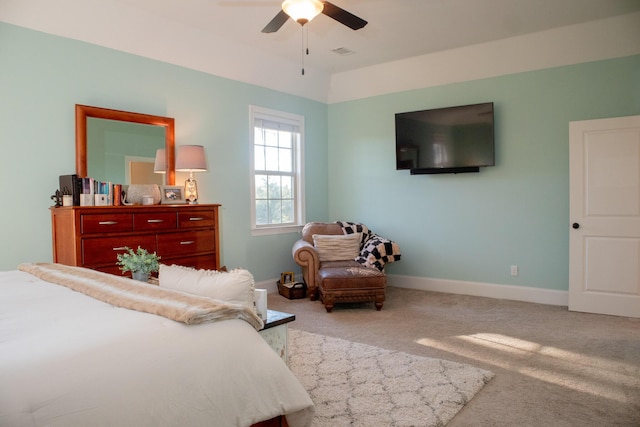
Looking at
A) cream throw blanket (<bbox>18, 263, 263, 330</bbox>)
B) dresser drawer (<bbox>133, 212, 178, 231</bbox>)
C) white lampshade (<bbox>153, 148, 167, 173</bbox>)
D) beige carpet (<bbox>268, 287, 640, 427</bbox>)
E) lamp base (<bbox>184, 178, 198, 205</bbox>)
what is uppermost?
white lampshade (<bbox>153, 148, 167, 173</bbox>)

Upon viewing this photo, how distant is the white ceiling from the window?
743 mm

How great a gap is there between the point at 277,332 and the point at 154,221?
206 cm

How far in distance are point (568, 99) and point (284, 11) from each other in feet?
10.7

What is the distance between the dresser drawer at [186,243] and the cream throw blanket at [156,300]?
165 cm

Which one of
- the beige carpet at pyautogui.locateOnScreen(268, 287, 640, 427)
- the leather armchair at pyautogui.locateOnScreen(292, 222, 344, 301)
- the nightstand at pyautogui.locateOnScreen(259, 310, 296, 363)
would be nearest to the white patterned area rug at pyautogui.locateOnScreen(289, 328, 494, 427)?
the beige carpet at pyautogui.locateOnScreen(268, 287, 640, 427)

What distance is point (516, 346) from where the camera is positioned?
→ 3.41 metres

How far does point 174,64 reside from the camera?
4.47 meters

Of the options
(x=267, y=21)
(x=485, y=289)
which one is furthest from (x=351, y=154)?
(x=485, y=289)

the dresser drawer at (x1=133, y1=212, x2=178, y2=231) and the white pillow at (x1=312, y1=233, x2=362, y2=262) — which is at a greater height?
the dresser drawer at (x1=133, y1=212, x2=178, y2=231)

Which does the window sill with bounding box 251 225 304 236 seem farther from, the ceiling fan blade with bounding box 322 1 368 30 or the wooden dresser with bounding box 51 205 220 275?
the ceiling fan blade with bounding box 322 1 368 30

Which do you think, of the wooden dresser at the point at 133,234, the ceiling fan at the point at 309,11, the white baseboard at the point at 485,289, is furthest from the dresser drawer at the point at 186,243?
the white baseboard at the point at 485,289

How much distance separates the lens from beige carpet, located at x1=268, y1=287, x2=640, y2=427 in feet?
7.75

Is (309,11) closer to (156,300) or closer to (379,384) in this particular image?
(156,300)

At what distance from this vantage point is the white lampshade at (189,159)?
169 inches
